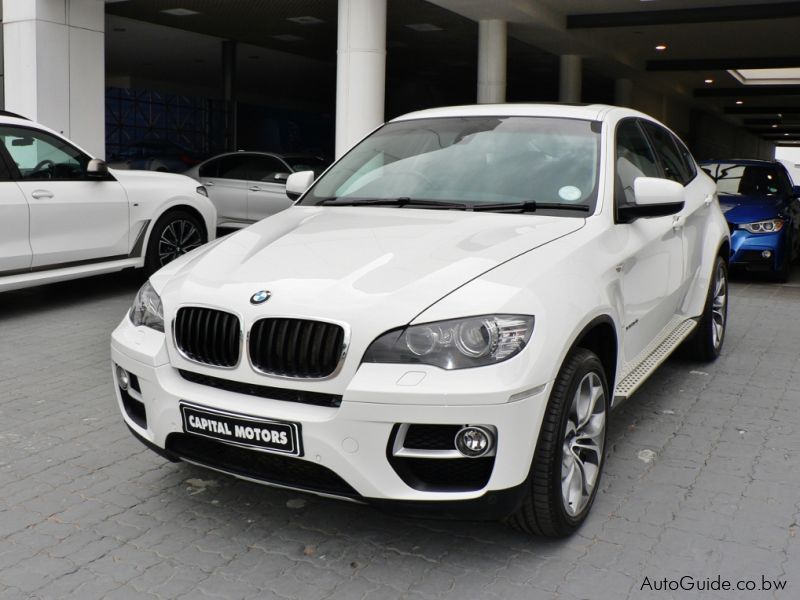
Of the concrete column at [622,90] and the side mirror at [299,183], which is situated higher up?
the concrete column at [622,90]

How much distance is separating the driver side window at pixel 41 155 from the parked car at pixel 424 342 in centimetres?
424

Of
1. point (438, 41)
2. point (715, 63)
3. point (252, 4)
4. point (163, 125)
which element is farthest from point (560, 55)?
point (163, 125)

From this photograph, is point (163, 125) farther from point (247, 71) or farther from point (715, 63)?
point (715, 63)

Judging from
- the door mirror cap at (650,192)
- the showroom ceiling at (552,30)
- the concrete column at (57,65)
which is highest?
the showroom ceiling at (552,30)

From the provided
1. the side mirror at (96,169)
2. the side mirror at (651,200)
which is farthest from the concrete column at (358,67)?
the side mirror at (651,200)

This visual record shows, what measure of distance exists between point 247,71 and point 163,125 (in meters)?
5.69

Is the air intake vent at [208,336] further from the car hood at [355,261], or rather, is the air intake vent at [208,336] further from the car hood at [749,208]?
the car hood at [749,208]

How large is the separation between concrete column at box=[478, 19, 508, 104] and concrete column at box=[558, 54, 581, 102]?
163 inches

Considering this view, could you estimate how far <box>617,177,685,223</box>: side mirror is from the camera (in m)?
4.02

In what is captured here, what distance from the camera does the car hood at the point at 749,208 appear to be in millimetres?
10867

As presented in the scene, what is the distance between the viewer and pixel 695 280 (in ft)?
18.1

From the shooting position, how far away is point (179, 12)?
19750 millimetres

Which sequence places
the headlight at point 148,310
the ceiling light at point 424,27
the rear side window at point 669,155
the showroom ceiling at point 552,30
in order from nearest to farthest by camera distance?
the headlight at point 148,310 → the rear side window at point 669,155 → the showroom ceiling at point 552,30 → the ceiling light at point 424,27

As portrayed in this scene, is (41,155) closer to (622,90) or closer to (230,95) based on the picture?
(230,95)
